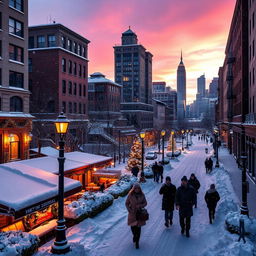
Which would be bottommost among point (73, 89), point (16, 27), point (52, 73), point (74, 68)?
point (73, 89)

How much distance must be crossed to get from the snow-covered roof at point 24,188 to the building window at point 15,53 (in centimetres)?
1368

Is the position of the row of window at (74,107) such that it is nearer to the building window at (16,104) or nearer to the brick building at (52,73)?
the brick building at (52,73)

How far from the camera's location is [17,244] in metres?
8.34

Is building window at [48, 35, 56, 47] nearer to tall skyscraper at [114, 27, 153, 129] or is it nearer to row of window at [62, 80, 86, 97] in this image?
row of window at [62, 80, 86, 97]

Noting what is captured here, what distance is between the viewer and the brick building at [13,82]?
24.4 m

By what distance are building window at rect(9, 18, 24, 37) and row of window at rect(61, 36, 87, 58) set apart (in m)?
17.2

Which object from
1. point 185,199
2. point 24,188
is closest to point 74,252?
point 185,199

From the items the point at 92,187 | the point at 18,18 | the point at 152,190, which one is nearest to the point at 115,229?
the point at 152,190

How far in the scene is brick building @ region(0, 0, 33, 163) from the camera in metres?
24.4

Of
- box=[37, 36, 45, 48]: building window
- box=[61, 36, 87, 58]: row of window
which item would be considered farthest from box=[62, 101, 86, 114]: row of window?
box=[37, 36, 45, 48]: building window

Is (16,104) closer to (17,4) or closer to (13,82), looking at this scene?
(13,82)

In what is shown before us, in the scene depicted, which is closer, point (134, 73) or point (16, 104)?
point (16, 104)

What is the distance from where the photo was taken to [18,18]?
26.2 m

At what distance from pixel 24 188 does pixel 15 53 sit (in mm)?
17985
